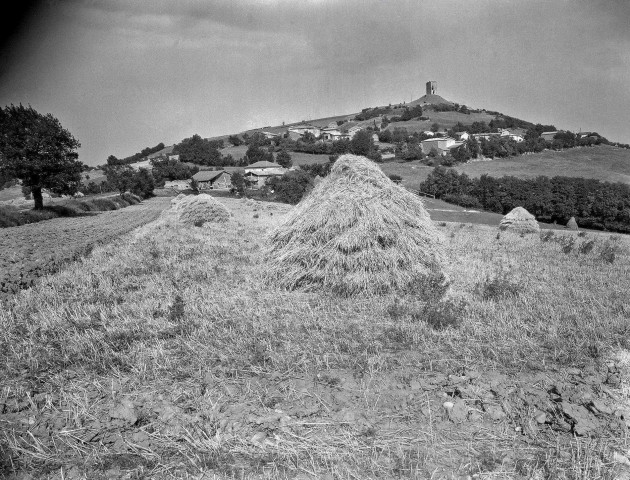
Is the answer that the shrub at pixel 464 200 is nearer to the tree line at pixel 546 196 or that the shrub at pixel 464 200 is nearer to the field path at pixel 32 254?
the tree line at pixel 546 196

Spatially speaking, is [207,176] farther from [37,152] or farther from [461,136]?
[461,136]

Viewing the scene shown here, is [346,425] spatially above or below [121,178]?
below

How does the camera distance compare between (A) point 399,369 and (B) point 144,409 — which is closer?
A: (B) point 144,409

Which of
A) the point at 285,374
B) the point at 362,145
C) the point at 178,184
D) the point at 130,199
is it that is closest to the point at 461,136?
the point at 362,145

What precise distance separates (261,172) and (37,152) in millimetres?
68756

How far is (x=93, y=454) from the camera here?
3.50 metres


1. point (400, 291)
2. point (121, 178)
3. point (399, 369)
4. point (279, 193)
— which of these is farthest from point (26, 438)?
point (121, 178)

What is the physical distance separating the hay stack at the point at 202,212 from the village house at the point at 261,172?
69389 millimetres

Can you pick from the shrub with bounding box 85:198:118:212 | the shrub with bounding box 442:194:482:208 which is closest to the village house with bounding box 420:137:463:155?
the shrub with bounding box 442:194:482:208

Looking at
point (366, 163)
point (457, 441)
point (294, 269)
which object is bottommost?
point (457, 441)

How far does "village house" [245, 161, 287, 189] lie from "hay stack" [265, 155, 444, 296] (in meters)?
86.7

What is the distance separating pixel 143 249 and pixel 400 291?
9831mm

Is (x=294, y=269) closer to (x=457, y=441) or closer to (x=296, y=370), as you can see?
(x=296, y=370)

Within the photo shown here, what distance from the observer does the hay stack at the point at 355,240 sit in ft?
27.4
